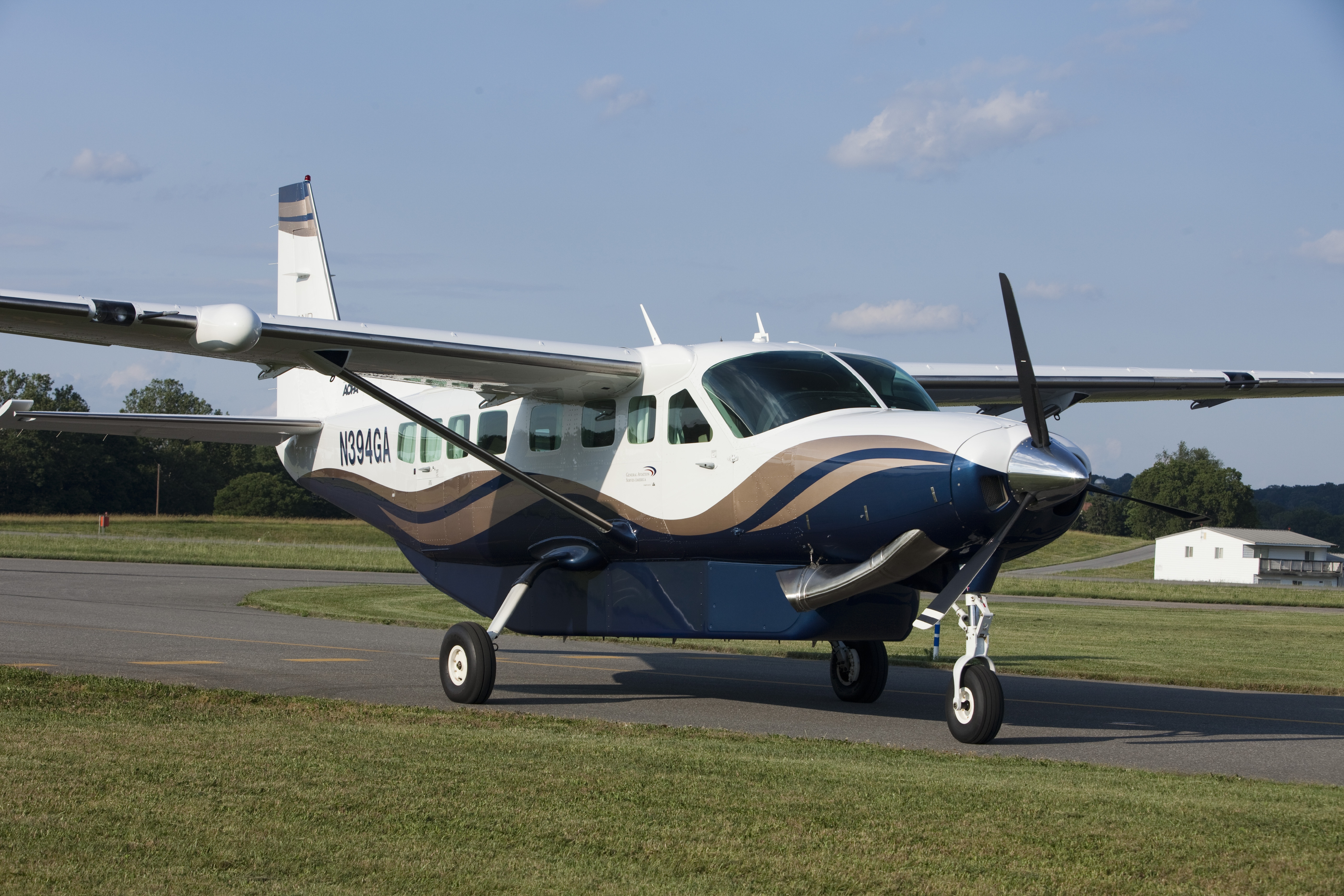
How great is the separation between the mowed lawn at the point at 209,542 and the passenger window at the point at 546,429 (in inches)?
536

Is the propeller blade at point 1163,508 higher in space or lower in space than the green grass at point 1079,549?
higher

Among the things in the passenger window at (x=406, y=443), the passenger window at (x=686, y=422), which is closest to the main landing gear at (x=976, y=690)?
the passenger window at (x=686, y=422)

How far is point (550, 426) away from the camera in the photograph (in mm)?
12805

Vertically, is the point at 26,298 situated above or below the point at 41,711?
above

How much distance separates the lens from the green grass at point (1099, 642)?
54.9 ft

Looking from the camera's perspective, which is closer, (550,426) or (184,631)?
(550,426)

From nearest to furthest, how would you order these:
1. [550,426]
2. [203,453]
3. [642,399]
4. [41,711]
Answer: [41,711], [642,399], [550,426], [203,453]

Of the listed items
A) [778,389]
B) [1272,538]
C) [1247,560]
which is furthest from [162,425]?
[1272,538]

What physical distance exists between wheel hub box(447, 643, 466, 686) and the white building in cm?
8476

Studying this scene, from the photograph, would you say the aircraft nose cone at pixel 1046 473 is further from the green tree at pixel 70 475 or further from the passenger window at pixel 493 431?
the green tree at pixel 70 475

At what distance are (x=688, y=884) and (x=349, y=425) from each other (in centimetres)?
1195

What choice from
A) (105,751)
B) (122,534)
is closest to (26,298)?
(105,751)

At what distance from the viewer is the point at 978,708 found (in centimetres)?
970

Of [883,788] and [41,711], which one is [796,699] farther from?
[41,711]
